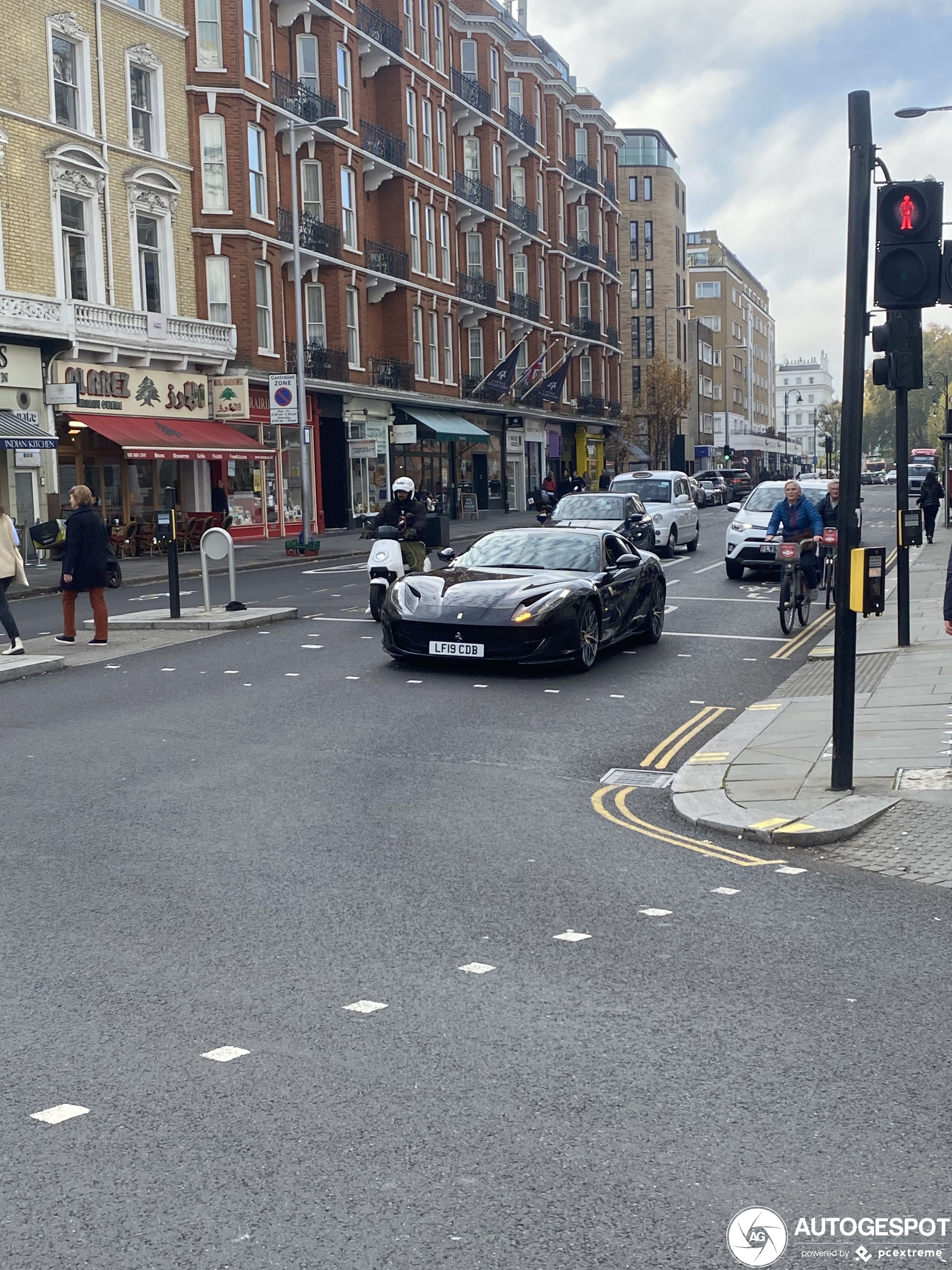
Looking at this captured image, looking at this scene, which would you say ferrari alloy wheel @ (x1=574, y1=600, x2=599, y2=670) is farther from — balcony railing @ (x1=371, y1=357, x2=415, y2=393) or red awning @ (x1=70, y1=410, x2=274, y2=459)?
balcony railing @ (x1=371, y1=357, x2=415, y2=393)

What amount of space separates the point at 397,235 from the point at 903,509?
38.9 m

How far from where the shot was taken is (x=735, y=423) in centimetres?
12738

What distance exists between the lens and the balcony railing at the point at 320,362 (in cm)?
4147

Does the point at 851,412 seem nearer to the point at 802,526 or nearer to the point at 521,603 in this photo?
the point at 521,603

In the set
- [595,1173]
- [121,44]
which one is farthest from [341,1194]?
[121,44]

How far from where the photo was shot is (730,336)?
412ft

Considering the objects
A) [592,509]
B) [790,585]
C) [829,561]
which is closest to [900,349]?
[790,585]

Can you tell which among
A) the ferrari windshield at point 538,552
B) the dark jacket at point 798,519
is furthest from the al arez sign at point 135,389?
the ferrari windshield at point 538,552

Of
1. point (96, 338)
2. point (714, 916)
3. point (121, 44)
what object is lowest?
point (714, 916)

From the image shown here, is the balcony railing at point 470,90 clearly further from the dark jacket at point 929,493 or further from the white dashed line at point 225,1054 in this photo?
the white dashed line at point 225,1054

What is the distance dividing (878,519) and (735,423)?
85492 mm

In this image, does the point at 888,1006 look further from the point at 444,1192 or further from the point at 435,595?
the point at 435,595

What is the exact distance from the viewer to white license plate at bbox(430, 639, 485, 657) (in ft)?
41.7

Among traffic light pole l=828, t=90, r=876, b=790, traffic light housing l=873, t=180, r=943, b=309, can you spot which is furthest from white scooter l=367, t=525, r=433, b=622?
traffic light pole l=828, t=90, r=876, b=790
